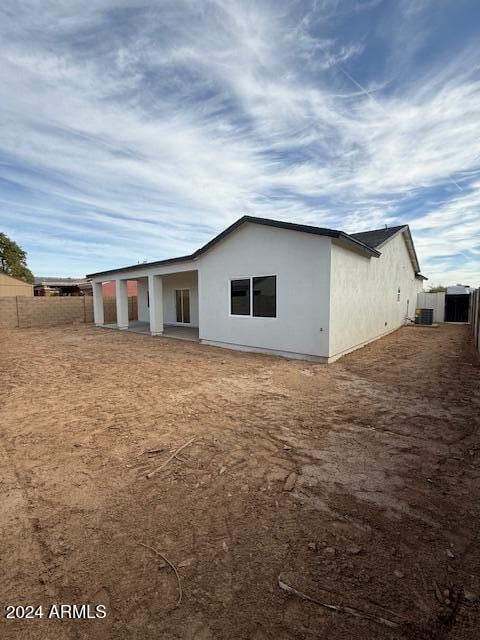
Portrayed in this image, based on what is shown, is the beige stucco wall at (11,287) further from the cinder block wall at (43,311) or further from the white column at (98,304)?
the white column at (98,304)

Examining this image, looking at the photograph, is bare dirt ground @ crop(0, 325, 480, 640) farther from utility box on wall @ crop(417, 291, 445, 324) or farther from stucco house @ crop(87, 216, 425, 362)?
utility box on wall @ crop(417, 291, 445, 324)

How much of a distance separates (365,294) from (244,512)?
30.8 feet

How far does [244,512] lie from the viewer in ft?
7.82

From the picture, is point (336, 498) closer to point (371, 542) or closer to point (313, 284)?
point (371, 542)

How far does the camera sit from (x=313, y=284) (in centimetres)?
798

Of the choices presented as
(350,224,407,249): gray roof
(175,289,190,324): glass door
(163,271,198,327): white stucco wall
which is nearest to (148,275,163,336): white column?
→ (163,271,198,327): white stucco wall

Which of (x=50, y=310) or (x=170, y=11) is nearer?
(x=170, y=11)

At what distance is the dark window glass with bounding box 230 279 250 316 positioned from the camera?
9.63 meters

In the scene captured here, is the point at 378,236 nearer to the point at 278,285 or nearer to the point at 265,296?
the point at 278,285

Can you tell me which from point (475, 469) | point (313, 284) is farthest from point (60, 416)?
point (313, 284)

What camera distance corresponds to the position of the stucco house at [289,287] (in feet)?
26.1

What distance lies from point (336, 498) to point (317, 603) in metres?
1.01

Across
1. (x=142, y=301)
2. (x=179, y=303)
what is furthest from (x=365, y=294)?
(x=142, y=301)

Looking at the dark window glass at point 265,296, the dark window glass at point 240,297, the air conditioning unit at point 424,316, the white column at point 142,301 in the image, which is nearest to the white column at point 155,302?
the dark window glass at point 240,297
